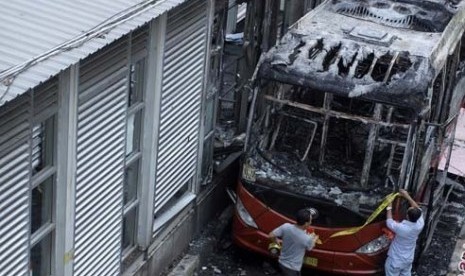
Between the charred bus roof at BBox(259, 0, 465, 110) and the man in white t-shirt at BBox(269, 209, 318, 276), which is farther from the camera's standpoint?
the charred bus roof at BBox(259, 0, 465, 110)

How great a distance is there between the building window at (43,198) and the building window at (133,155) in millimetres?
1443

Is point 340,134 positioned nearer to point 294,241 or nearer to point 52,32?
point 294,241

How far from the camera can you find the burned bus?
35.1ft

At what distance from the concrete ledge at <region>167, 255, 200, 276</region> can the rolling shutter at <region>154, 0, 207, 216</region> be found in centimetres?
87

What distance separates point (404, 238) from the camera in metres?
10.5

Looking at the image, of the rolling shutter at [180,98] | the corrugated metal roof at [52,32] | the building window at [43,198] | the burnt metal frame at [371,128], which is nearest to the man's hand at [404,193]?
the burnt metal frame at [371,128]

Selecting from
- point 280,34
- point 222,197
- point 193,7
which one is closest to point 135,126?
point 193,7

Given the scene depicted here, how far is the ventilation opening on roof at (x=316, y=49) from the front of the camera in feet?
36.7

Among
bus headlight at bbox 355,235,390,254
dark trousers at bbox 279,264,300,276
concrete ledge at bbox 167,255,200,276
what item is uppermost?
bus headlight at bbox 355,235,390,254

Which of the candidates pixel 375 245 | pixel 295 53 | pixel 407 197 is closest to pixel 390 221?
pixel 407 197

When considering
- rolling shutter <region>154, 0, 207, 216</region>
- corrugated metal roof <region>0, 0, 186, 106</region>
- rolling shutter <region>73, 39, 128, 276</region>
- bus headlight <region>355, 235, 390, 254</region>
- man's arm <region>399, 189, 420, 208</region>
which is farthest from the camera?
bus headlight <region>355, 235, 390, 254</region>

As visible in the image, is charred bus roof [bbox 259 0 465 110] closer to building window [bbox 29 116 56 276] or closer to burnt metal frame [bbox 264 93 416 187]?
burnt metal frame [bbox 264 93 416 187]

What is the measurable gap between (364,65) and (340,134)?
3.10 feet

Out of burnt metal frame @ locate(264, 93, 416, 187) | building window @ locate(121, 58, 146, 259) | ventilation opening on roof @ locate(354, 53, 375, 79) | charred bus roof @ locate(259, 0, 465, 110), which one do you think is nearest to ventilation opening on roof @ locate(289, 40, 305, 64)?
charred bus roof @ locate(259, 0, 465, 110)
